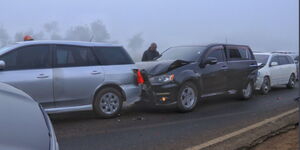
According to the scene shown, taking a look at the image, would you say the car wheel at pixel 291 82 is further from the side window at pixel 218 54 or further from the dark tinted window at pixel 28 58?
the dark tinted window at pixel 28 58

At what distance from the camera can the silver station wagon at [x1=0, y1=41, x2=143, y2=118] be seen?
21.6 feet

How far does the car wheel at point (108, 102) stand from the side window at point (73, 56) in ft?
2.18

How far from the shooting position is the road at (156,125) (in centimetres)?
563

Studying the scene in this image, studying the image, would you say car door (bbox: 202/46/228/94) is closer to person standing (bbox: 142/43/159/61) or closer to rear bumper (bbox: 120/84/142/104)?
rear bumper (bbox: 120/84/142/104)

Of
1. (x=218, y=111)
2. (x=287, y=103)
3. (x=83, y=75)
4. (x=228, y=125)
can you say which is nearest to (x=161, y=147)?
(x=228, y=125)

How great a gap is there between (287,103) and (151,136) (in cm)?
554

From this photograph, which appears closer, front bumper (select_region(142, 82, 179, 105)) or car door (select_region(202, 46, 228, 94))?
front bumper (select_region(142, 82, 179, 105))

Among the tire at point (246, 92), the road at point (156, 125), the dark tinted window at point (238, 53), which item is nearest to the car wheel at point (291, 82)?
the tire at point (246, 92)

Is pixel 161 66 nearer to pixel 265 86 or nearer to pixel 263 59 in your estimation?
pixel 265 86

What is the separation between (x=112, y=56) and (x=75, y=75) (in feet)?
3.58

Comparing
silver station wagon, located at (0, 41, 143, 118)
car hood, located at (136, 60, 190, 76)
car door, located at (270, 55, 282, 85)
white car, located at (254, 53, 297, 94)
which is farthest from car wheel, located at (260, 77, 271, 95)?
silver station wagon, located at (0, 41, 143, 118)

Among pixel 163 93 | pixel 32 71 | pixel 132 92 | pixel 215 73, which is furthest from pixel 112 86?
pixel 215 73

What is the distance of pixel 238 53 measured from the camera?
10352 mm

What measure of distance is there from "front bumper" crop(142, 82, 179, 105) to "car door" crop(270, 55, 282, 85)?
5991mm
